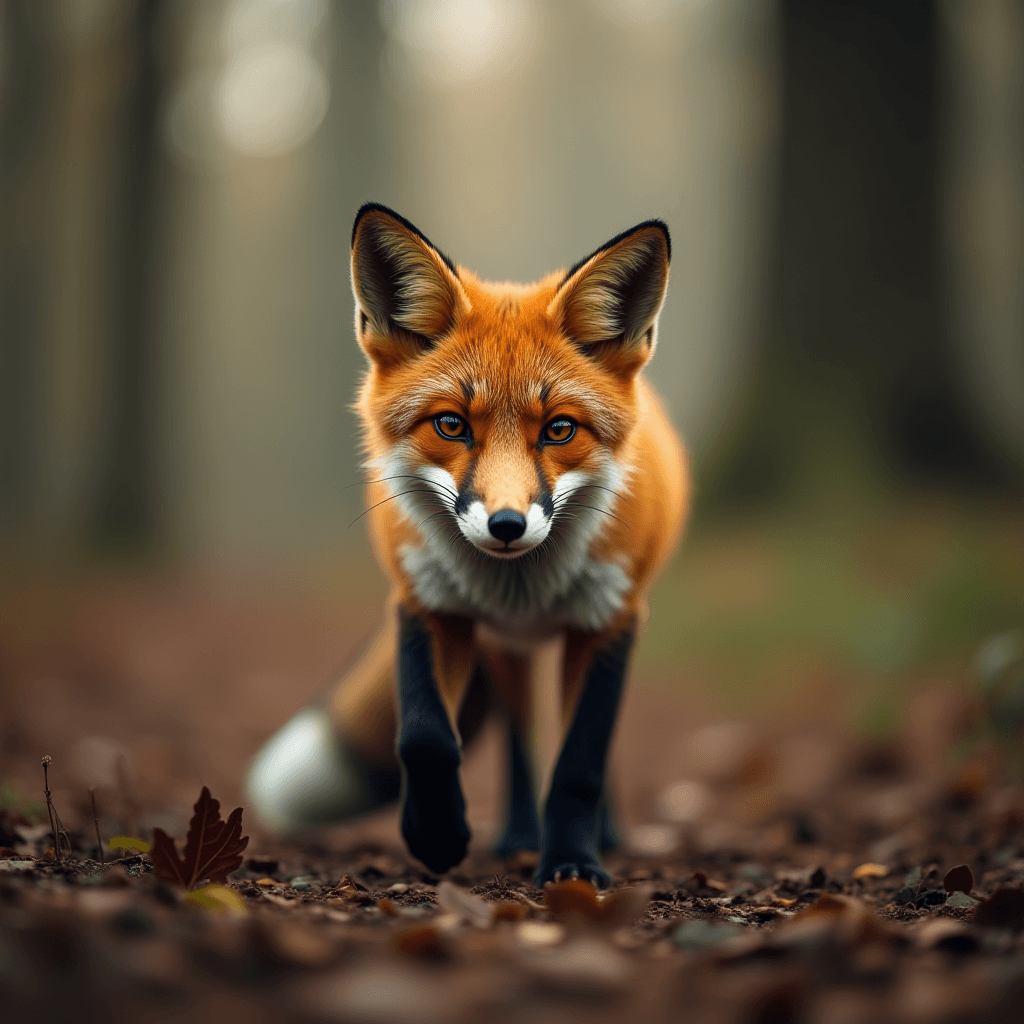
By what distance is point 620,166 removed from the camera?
2536cm

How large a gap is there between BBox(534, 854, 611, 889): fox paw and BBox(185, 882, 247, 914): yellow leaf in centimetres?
102

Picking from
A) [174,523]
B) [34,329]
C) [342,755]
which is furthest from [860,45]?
[34,329]

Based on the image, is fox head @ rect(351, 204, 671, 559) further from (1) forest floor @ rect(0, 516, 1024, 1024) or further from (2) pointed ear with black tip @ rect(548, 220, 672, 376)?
(1) forest floor @ rect(0, 516, 1024, 1024)

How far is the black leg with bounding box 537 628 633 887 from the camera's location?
8.85 feet

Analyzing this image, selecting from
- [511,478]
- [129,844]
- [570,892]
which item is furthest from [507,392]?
[129,844]

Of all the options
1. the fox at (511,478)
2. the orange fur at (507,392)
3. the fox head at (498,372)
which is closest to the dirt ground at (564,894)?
the fox at (511,478)

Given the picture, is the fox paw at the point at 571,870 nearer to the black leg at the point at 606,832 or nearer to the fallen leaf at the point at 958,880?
the black leg at the point at 606,832

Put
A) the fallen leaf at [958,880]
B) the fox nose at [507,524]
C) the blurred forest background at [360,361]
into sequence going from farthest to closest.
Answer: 1. the blurred forest background at [360,361]
2. the fallen leaf at [958,880]
3. the fox nose at [507,524]

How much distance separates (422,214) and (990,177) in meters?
10.7

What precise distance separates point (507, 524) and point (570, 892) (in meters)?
0.89

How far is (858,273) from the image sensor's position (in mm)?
6656

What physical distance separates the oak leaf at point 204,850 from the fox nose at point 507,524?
0.91 meters

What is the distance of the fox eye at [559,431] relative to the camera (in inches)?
104

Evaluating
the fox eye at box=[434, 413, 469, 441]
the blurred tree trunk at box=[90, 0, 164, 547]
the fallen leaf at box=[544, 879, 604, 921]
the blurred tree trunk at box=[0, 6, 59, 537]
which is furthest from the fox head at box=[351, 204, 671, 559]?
the blurred tree trunk at box=[0, 6, 59, 537]
